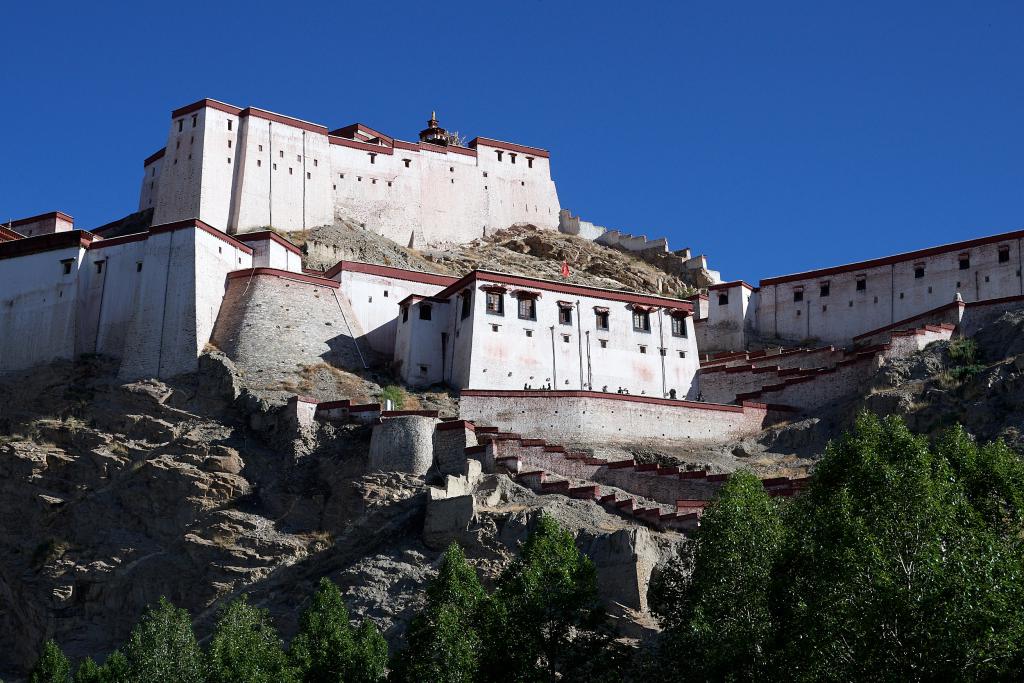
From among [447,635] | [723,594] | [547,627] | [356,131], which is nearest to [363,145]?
[356,131]

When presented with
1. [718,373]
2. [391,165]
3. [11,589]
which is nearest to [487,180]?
[391,165]

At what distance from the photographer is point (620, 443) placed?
5009 cm

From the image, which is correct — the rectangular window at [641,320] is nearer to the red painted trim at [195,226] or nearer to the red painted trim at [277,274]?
the red painted trim at [277,274]

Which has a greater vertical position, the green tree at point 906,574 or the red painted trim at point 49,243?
the red painted trim at point 49,243

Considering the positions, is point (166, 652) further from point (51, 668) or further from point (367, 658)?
point (367, 658)

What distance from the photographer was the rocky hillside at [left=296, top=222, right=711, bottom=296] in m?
66.6

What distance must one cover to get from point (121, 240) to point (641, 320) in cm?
1945

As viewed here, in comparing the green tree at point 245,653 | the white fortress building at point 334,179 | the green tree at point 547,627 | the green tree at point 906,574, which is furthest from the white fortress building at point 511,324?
the green tree at point 906,574

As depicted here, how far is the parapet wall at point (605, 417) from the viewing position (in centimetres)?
5025

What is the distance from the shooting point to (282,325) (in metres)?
55.0

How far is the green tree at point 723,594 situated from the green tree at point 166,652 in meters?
11.6

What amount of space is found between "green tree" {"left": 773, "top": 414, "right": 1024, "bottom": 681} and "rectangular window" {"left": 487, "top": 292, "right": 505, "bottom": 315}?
72.4 ft

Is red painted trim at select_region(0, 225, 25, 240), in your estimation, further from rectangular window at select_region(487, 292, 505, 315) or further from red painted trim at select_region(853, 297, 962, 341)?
red painted trim at select_region(853, 297, 962, 341)

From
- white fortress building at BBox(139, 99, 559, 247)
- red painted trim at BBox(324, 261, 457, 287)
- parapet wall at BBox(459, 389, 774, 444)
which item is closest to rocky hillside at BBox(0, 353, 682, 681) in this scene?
parapet wall at BBox(459, 389, 774, 444)
